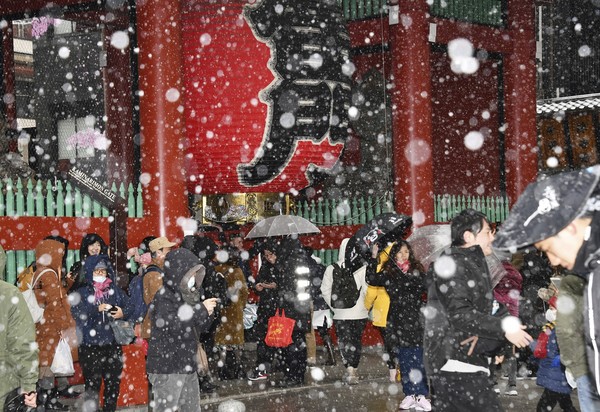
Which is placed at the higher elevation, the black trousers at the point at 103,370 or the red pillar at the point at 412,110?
the red pillar at the point at 412,110

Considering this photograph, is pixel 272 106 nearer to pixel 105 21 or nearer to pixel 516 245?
pixel 105 21

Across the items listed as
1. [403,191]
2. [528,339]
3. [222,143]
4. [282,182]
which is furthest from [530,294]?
[403,191]

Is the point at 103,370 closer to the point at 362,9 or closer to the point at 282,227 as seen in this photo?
the point at 282,227

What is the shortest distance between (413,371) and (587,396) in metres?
3.91

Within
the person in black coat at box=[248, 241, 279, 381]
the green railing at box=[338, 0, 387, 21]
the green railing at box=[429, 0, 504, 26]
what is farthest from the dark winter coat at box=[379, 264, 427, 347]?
the green railing at box=[429, 0, 504, 26]

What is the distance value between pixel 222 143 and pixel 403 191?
6.67 m

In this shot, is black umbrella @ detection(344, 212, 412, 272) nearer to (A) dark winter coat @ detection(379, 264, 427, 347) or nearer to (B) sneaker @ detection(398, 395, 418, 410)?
(A) dark winter coat @ detection(379, 264, 427, 347)

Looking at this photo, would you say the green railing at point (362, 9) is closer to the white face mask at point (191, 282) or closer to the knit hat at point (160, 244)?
the knit hat at point (160, 244)

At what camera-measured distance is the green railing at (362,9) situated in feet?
49.5

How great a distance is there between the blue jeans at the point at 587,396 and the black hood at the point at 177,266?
276 cm

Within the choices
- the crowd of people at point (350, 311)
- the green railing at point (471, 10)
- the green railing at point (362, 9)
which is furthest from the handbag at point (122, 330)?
the green railing at point (471, 10)

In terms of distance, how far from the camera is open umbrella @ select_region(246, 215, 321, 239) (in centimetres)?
1122

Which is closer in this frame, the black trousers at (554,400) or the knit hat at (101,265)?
Answer: the black trousers at (554,400)

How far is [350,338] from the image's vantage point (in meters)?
10.7
